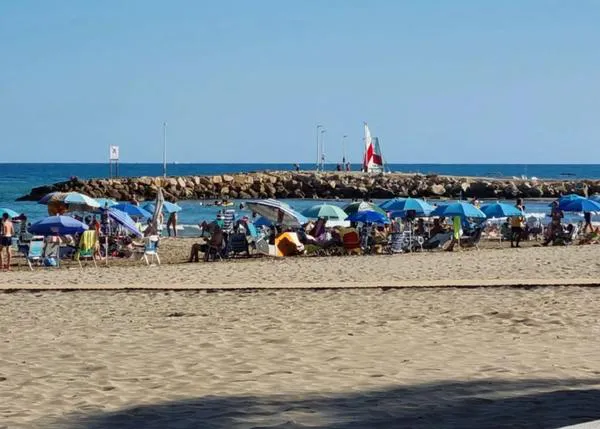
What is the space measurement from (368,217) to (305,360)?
58.5ft

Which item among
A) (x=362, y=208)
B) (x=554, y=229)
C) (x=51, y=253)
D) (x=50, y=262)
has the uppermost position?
(x=362, y=208)

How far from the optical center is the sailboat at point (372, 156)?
71312 millimetres

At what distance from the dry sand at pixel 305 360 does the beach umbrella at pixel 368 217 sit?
12.2 metres

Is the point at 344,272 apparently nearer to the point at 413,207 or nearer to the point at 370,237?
the point at 370,237

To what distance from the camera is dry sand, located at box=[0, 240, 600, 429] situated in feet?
20.9

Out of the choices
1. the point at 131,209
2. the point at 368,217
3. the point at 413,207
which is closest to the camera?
the point at 368,217

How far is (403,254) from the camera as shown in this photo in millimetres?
23516

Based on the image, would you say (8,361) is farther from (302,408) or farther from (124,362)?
(302,408)

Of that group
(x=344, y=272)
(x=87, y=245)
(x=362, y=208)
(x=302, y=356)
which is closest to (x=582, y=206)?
(x=362, y=208)

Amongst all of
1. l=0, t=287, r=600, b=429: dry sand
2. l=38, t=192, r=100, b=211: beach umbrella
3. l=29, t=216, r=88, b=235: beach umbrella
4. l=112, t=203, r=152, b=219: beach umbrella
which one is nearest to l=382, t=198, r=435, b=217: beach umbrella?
l=112, t=203, r=152, b=219: beach umbrella

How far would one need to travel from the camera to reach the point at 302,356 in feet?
28.6

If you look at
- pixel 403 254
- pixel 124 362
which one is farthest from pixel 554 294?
pixel 403 254

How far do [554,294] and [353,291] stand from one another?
2672 mm

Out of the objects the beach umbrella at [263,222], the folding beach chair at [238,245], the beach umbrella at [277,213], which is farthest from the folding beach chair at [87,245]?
the beach umbrella at [263,222]
